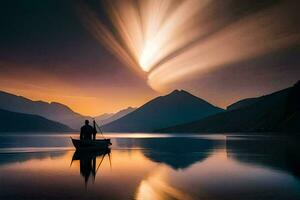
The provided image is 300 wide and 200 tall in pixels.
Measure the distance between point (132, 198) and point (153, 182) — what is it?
7935mm

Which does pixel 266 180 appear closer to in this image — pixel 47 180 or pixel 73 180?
pixel 73 180

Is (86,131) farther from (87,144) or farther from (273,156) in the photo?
(273,156)

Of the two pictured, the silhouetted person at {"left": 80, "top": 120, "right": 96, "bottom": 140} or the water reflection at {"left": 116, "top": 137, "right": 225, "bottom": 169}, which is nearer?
the water reflection at {"left": 116, "top": 137, "right": 225, "bottom": 169}

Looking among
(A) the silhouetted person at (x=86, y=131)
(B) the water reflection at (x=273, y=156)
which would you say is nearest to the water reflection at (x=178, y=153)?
(B) the water reflection at (x=273, y=156)

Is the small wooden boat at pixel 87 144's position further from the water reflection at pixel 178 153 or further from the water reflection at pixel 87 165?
the water reflection at pixel 178 153

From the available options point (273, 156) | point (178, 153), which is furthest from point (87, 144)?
point (273, 156)

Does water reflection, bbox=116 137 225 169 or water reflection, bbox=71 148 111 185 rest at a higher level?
water reflection, bbox=116 137 225 169

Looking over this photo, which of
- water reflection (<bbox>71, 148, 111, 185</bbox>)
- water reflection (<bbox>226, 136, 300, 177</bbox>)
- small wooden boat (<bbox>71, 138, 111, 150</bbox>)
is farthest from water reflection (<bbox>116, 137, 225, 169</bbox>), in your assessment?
small wooden boat (<bbox>71, 138, 111, 150</bbox>)

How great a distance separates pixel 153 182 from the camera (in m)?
29.9

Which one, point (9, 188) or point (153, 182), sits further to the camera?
point (153, 182)

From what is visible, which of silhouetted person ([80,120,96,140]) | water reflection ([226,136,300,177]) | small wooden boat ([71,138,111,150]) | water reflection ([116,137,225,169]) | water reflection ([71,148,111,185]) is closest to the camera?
water reflection ([71,148,111,185])

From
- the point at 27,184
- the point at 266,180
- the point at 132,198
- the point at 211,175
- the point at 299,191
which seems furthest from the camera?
the point at 211,175

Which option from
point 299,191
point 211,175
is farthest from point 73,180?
point 299,191

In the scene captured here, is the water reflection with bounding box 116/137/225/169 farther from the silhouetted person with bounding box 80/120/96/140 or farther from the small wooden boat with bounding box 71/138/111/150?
the silhouetted person with bounding box 80/120/96/140
